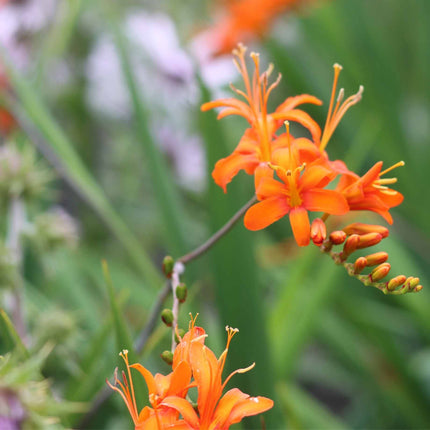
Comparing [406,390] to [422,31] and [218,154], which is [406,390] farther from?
[422,31]

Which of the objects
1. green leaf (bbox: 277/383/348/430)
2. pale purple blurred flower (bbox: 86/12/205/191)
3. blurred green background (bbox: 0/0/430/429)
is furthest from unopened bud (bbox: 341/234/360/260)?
pale purple blurred flower (bbox: 86/12/205/191)

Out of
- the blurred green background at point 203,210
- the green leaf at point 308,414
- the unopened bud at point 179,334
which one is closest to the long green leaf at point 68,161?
the blurred green background at point 203,210

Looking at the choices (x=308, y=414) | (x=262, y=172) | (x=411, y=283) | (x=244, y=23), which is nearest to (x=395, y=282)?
Answer: (x=411, y=283)

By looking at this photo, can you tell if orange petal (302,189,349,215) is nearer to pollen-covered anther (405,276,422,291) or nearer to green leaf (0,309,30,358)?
pollen-covered anther (405,276,422,291)

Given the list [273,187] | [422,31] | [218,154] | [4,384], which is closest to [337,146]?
[422,31]

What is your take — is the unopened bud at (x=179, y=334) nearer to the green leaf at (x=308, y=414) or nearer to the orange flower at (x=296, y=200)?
the orange flower at (x=296, y=200)

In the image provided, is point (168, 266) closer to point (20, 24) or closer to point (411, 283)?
point (411, 283)
